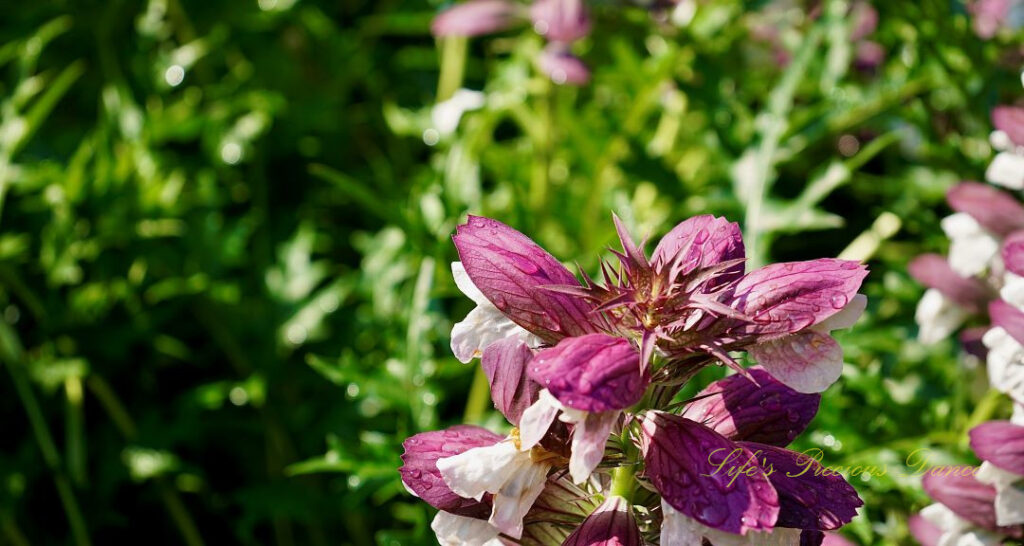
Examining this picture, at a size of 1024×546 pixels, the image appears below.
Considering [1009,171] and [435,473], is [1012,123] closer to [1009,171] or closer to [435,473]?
[1009,171]

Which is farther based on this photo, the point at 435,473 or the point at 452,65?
the point at 452,65

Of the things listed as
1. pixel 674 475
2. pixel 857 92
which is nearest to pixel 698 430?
pixel 674 475

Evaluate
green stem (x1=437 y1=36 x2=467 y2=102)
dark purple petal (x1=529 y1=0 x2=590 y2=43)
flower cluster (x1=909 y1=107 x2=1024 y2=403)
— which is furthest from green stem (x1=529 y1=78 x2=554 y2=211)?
flower cluster (x1=909 y1=107 x2=1024 y2=403)

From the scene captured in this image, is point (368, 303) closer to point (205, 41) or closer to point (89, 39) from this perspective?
point (205, 41)

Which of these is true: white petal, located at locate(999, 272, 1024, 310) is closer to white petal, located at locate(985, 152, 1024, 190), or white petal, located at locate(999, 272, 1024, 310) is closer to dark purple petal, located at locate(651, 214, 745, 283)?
white petal, located at locate(985, 152, 1024, 190)

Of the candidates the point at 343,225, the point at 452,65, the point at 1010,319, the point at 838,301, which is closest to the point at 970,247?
the point at 1010,319

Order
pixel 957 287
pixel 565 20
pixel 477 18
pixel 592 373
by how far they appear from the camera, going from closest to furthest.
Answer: pixel 592 373
pixel 957 287
pixel 565 20
pixel 477 18

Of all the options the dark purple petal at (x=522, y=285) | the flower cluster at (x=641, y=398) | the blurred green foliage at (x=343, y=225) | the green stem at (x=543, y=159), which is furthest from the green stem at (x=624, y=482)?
the green stem at (x=543, y=159)
